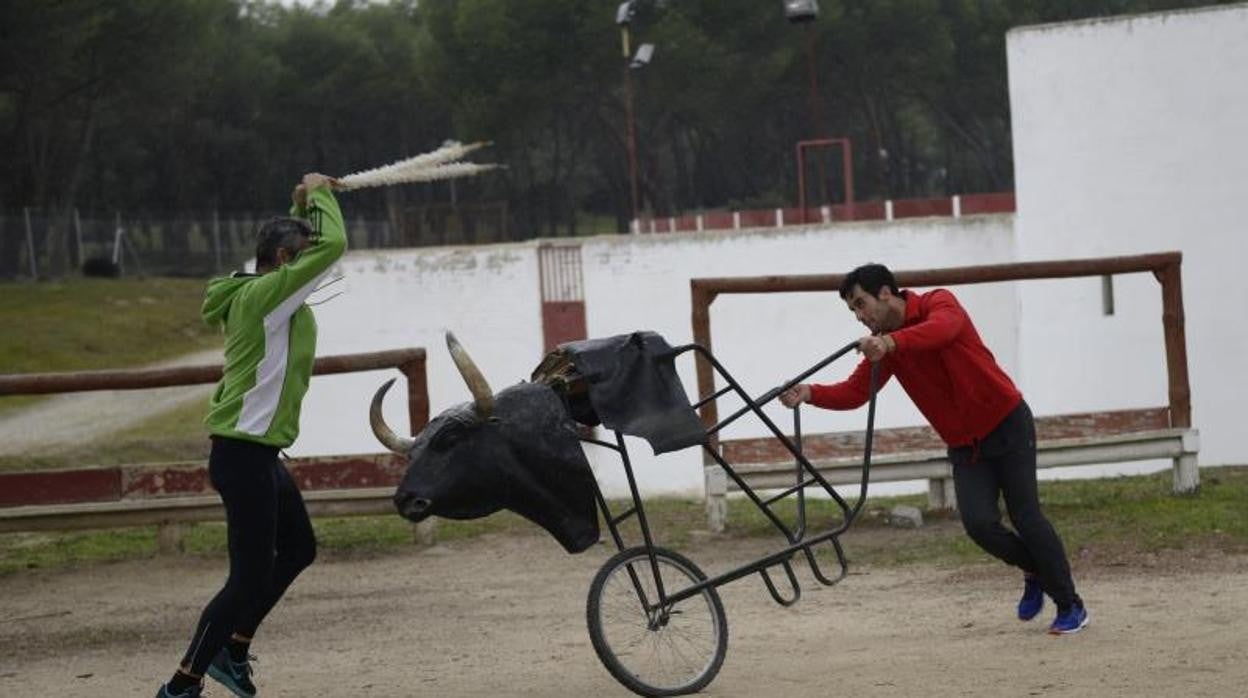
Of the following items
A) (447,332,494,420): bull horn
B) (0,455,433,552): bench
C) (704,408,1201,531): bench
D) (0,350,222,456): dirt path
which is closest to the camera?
(447,332,494,420): bull horn

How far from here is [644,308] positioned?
35.4 meters

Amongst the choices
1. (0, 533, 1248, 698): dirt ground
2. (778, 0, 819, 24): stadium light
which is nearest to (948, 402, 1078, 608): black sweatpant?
(0, 533, 1248, 698): dirt ground

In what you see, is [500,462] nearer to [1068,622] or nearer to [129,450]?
[1068,622]

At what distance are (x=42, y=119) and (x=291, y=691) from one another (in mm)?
50444

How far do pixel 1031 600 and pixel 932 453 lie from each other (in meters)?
3.93

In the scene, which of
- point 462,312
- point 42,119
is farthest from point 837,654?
point 42,119

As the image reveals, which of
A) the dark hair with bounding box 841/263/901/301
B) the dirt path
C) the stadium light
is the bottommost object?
the dirt path

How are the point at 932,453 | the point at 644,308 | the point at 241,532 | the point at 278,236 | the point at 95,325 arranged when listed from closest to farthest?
the point at 241,532 < the point at 278,236 < the point at 932,453 < the point at 644,308 < the point at 95,325

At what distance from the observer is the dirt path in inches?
1282

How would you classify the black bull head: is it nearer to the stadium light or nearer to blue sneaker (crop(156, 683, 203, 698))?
blue sneaker (crop(156, 683, 203, 698))

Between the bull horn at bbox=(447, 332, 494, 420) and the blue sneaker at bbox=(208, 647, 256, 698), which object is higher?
the bull horn at bbox=(447, 332, 494, 420)

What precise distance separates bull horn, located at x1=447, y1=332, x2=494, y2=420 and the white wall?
60.1 feet

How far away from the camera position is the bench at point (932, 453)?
42.5 feet

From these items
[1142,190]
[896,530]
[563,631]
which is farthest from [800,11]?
[563,631]
